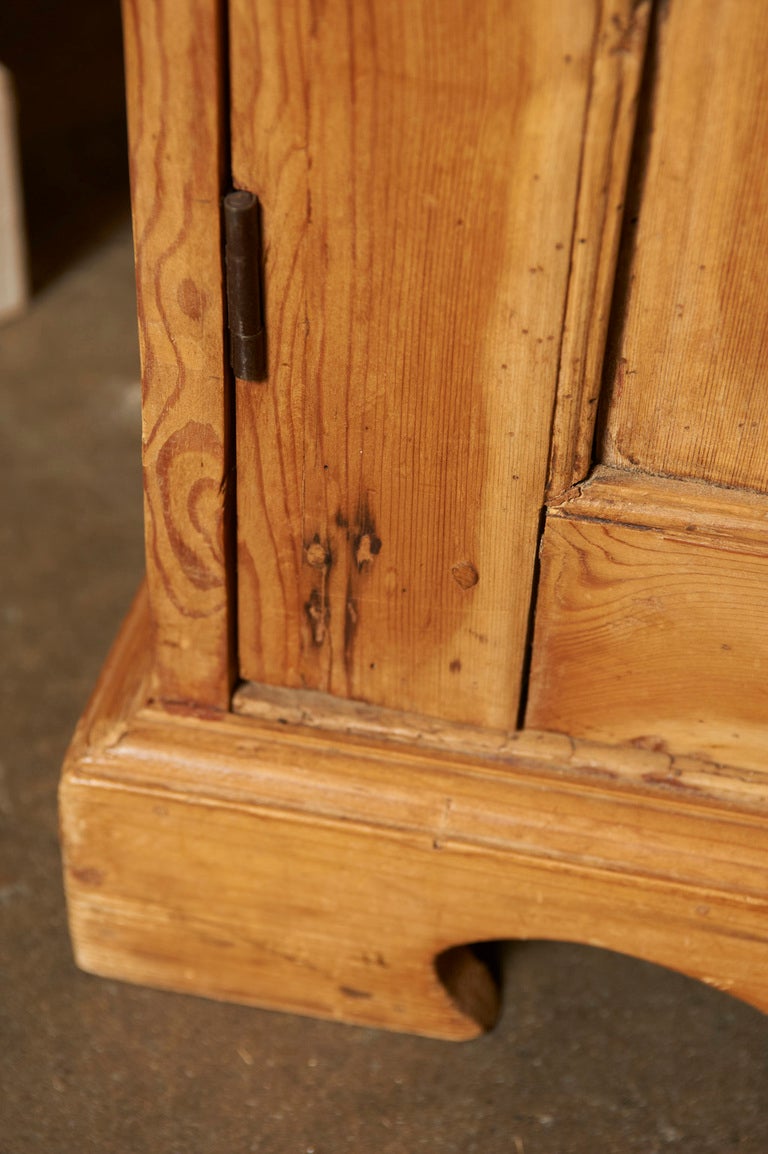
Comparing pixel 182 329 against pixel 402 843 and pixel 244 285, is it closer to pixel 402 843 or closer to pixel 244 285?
pixel 244 285

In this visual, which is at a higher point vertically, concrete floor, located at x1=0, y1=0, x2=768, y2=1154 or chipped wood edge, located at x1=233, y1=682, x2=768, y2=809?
chipped wood edge, located at x1=233, y1=682, x2=768, y2=809

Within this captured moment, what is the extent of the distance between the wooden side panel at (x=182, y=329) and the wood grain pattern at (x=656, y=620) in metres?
0.22

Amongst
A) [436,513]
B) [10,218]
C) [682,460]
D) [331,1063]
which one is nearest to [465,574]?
[436,513]

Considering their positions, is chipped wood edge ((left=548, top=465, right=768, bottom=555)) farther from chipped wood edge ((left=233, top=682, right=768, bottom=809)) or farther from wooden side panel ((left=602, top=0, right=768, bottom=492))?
chipped wood edge ((left=233, top=682, right=768, bottom=809))

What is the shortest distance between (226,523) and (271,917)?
312 millimetres

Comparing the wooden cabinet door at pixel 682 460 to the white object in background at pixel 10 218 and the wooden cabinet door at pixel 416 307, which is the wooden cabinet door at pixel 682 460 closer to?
the wooden cabinet door at pixel 416 307

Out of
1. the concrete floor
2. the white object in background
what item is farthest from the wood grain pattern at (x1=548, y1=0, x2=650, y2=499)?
the white object in background

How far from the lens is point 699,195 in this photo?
2.30 feet

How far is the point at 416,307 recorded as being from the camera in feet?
2.47

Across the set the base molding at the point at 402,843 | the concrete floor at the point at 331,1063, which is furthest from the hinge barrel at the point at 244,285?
the concrete floor at the point at 331,1063

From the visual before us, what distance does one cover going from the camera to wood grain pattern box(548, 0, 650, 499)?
25.8 inches

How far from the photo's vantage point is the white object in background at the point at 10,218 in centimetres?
166

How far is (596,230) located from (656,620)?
265 millimetres

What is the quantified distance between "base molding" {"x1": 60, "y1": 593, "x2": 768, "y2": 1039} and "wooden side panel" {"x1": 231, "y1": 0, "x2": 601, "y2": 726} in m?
0.06
